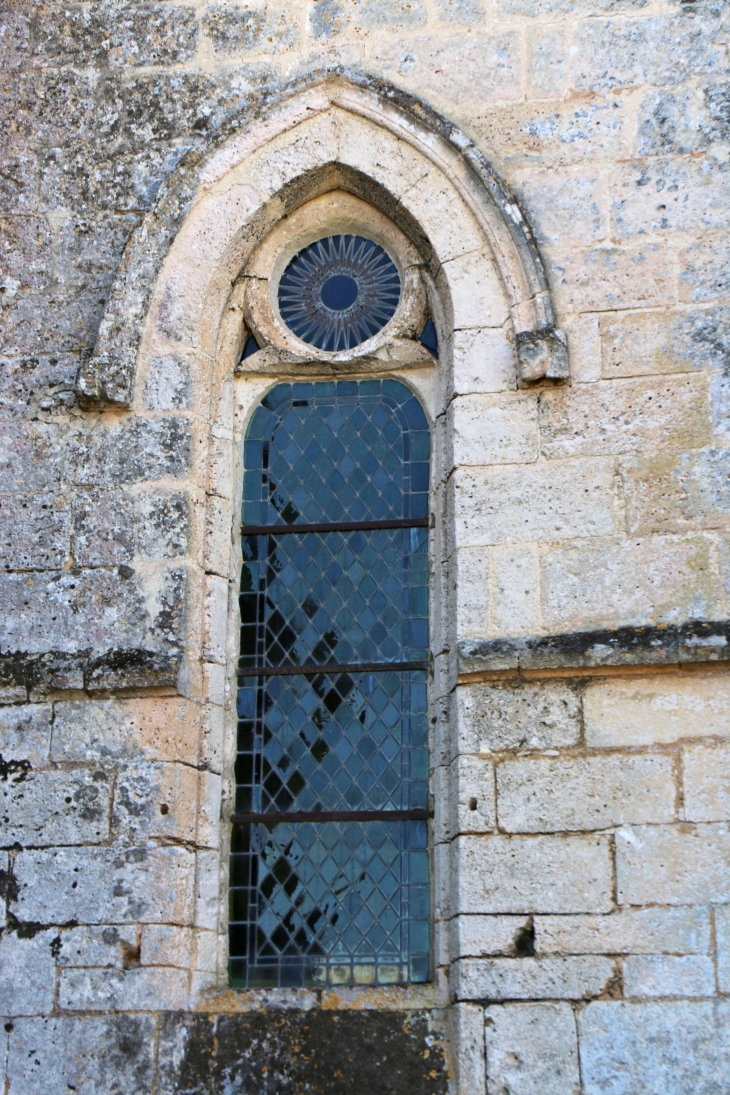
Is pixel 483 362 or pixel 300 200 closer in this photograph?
pixel 483 362

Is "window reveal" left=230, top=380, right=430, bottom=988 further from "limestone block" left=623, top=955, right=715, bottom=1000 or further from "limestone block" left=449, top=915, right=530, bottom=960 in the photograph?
"limestone block" left=623, top=955, right=715, bottom=1000

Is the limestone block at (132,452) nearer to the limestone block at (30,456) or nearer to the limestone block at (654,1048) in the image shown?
the limestone block at (30,456)

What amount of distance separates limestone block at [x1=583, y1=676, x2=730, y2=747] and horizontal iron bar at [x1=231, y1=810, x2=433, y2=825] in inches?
28.5

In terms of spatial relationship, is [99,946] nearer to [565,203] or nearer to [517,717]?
[517,717]

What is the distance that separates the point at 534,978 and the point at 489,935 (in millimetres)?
192

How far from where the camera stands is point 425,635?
507cm

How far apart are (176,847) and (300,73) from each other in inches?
123

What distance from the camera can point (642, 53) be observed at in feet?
17.6

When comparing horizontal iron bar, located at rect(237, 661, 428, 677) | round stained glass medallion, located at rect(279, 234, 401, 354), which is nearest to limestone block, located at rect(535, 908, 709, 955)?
horizontal iron bar, located at rect(237, 661, 428, 677)

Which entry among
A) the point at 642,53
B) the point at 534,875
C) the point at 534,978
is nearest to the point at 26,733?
the point at 534,875

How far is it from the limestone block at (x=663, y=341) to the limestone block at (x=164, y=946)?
2494 millimetres

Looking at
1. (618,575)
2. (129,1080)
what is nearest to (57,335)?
(618,575)

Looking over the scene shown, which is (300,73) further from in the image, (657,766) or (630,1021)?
(630,1021)

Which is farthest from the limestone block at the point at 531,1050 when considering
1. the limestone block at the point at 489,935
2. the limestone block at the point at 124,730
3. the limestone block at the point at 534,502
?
the limestone block at the point at 534,502
